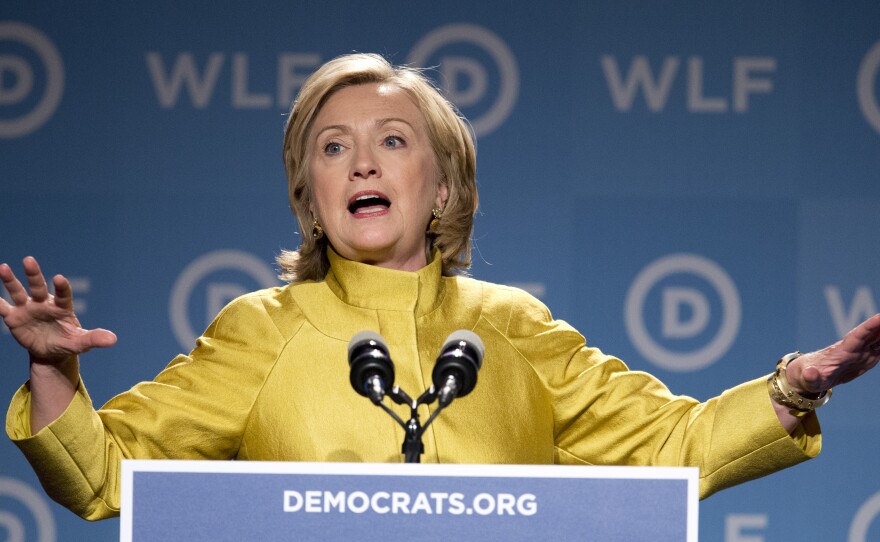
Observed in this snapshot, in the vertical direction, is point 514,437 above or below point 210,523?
above

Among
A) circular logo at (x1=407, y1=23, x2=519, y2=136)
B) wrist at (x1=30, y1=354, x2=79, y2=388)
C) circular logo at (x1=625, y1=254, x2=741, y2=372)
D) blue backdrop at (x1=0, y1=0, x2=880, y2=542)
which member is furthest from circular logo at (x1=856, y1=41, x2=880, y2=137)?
wrist at (x1=30, y1=354, x2=79, y2=388)

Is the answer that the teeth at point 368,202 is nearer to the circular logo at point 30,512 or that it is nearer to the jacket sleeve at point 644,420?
the jacket sleeve at point 644,420

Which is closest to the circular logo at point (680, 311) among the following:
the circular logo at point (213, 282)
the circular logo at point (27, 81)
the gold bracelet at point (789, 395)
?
the circular logo at point (213, 282)

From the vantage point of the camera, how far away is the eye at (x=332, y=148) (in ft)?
6.90

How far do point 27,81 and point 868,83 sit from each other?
2220 millimetres

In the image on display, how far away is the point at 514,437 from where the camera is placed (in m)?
1.97

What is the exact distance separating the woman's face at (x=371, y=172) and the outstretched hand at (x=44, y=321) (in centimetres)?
55

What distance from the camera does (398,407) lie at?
1.93m

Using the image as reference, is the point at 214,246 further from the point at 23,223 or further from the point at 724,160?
the point at 724,160

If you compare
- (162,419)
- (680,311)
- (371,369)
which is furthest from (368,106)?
(680,311)

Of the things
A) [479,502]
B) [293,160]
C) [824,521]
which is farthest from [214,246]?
[479,502]

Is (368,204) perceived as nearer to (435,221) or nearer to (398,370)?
(435,221)

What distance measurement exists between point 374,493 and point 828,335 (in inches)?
86.9

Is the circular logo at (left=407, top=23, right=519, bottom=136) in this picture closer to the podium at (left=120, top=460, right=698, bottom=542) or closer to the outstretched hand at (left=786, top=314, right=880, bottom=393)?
the outstretched hand at (left=786, top=314, right=880, bottom=393)
